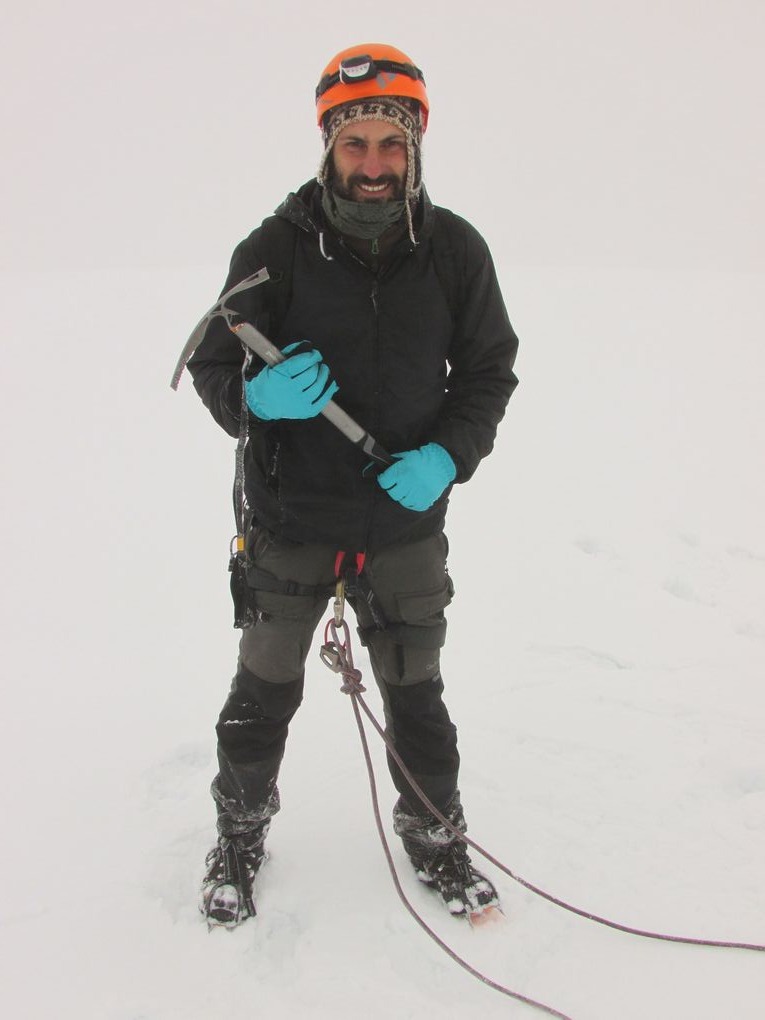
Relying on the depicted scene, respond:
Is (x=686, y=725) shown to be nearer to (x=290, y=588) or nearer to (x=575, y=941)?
(x=575, y=941)

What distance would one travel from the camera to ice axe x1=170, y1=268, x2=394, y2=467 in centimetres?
195

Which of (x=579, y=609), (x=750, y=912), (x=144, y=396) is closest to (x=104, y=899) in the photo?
(x=750, y=912)

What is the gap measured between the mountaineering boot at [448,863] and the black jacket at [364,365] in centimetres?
94

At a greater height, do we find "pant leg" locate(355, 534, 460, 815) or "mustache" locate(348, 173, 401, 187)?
"mustache" locate(348, 173, 401, 187)

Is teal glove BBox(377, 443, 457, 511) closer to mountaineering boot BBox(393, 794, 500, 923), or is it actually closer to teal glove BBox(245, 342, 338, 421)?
teal glove BBox(245, 342, 338, 421)

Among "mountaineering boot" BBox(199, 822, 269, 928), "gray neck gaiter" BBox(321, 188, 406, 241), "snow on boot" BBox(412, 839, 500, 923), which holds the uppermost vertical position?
"gray neck gaiter" BBox(321, 188, 406, 241)

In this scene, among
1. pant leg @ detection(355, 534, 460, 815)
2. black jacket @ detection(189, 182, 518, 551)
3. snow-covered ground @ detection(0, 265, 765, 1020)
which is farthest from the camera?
pant leg @ detection(355, 534, 460, 815)

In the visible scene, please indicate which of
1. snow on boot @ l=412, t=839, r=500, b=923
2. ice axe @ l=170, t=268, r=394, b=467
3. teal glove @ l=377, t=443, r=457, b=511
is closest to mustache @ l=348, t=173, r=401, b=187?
ice axe @ l=170, t=268, r=394, b=467

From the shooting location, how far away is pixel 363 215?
6.48 feet

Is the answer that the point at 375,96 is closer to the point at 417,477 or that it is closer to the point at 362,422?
the point at 362,422

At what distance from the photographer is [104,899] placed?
7.79 feet

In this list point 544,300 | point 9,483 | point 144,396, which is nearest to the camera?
point 9,483

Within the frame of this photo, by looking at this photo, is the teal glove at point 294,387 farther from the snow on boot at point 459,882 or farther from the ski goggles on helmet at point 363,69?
the snow on boot at point 459,882

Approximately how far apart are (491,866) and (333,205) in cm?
213
